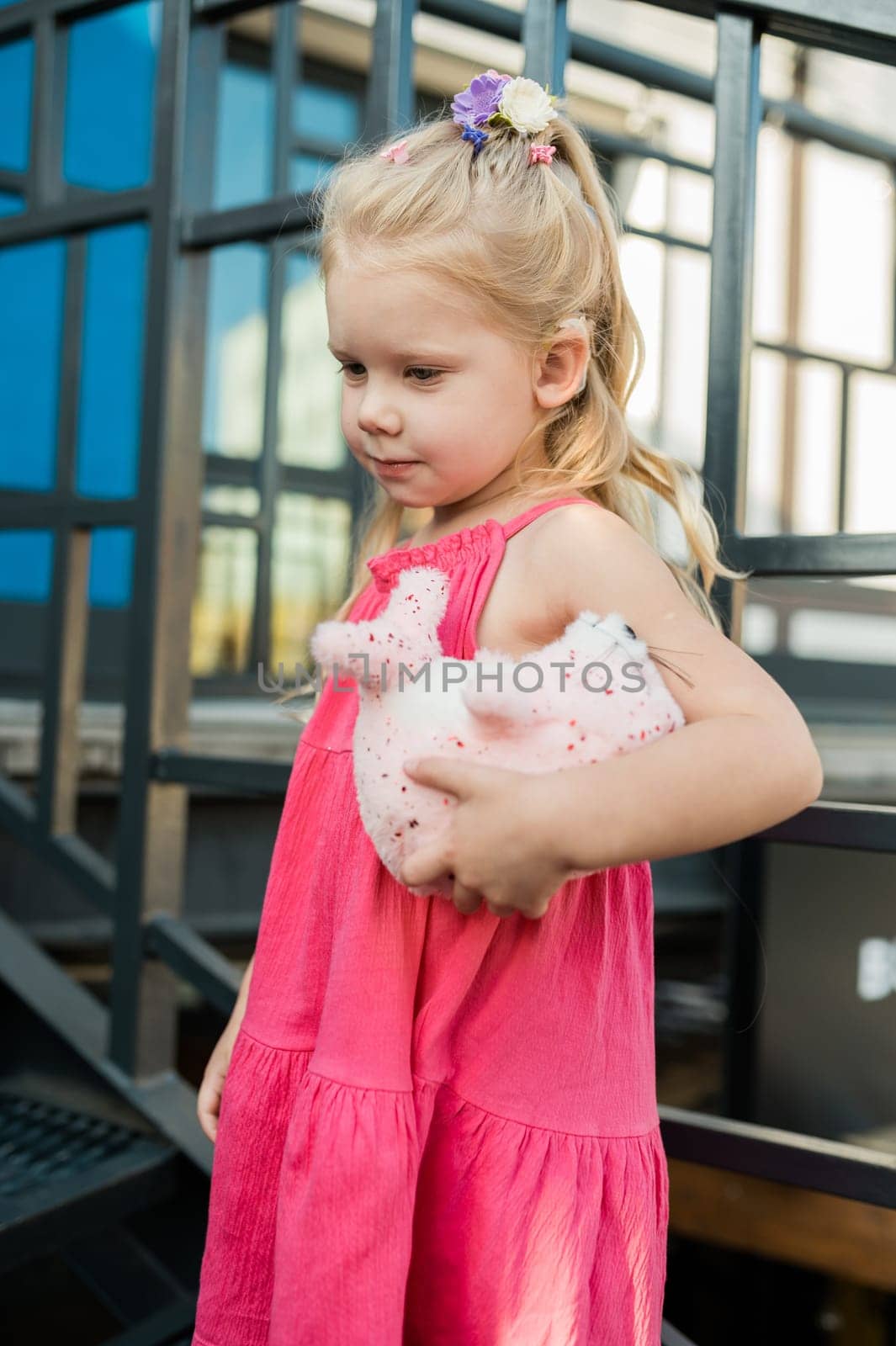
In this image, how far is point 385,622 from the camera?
2.76ft

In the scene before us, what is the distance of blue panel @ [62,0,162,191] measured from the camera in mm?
3748

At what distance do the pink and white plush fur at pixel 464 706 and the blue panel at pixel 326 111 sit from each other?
4.27m

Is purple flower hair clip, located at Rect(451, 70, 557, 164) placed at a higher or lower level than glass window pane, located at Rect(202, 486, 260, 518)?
lower

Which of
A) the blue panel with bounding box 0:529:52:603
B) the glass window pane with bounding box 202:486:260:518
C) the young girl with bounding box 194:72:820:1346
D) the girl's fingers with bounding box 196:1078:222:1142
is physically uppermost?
the glass window pane with bounding box 202:486:260:518

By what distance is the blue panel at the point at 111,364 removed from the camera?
12.8ft

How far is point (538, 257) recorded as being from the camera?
92cm

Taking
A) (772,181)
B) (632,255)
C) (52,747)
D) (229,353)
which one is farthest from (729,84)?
(772,181)

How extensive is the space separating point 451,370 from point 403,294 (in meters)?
0.06

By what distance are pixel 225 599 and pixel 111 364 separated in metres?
0.89

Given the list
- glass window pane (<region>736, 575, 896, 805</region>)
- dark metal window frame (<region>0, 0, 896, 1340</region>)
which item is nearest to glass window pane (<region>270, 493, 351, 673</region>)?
glass window pane (<region>736, 575, 896, 805</region>)

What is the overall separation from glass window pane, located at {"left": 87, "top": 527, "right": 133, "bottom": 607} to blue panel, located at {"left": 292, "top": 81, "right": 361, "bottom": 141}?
1.84m

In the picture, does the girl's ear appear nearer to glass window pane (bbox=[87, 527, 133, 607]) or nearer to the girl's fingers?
the girl's fingers

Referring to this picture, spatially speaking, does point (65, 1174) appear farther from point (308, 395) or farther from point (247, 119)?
point (247, 119)

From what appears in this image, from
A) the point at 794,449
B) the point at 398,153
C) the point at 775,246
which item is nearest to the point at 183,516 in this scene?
the point at 398,153
